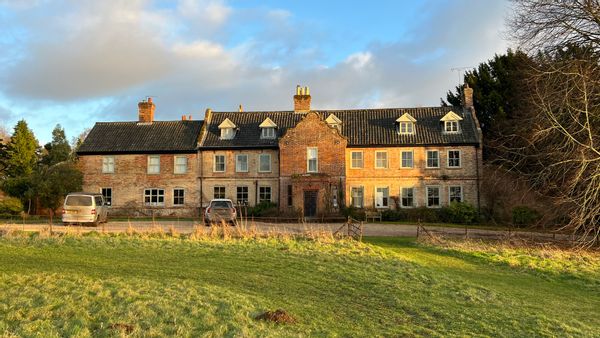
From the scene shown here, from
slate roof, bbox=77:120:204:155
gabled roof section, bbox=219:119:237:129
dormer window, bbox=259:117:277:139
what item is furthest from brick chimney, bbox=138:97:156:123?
dormer window, bbox=259:117:277:139

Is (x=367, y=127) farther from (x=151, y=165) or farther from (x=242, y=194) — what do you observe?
(x=151, y=165)

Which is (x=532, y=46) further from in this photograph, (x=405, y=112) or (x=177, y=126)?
(x=177, y=126)

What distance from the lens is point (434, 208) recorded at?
38.2 m

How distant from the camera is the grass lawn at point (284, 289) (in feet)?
25.6

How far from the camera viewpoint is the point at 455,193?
3884 centimetres

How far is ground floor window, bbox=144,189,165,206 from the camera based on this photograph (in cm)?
4100

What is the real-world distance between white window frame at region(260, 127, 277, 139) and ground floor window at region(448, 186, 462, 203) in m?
14.8

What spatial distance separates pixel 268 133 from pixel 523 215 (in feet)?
66.5

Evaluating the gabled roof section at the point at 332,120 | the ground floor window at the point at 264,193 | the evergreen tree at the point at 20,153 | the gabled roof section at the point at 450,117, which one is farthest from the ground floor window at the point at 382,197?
the evergreen tree at the point at 20,153

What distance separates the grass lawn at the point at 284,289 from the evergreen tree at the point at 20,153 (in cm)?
3853

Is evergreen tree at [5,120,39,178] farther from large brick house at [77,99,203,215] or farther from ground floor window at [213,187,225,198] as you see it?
ground floor window at [213,187,225,198]

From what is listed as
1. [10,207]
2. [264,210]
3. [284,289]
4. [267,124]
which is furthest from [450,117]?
[10,207]

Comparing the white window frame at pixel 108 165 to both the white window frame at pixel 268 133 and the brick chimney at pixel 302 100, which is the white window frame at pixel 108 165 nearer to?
the white window frame at pixel 268 133

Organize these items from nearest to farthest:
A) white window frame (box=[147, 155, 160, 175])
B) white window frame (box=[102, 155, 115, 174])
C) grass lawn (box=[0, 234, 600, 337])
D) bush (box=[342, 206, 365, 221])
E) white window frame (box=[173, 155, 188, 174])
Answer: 1. grass lawn (box=[0, 234, 600, 337])
2. bush (box=[342, 206, 365, 221])
3. white window frame (box=[173, 155, 188, 174])
4. white window frame (box=[147, 155, 160, 175])
5. white window frame (box=[102, 155, 115, 174])
